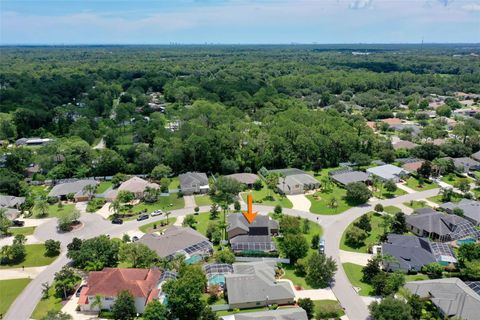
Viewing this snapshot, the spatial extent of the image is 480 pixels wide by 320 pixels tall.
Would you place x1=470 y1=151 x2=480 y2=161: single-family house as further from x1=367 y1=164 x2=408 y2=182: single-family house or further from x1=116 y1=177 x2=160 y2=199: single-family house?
x1=116 y1=177 x2=160 y2=199: single-family house

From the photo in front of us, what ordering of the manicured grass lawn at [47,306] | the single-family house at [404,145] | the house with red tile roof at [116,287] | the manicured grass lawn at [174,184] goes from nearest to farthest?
the manicured grass lawn at [47,306], the house with red tile roof at [116,287], the manicured grass lawn at [174,184], the single-family house at [404,145]

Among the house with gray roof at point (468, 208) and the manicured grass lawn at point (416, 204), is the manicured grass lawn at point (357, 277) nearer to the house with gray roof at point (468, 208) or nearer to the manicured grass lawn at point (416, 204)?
the manicured grass lawn at point (416, 204)

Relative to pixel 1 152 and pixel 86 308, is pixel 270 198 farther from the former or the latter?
pixel 1 152

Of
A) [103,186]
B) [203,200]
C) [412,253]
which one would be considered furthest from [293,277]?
[103,186]

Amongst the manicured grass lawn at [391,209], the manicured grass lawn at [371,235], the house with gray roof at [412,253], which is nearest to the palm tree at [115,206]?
the manicured grass lawn at [371,235]

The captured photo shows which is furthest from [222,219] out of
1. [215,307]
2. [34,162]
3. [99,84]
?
[99,84]

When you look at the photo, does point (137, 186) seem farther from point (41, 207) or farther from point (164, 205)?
point (41, 207)

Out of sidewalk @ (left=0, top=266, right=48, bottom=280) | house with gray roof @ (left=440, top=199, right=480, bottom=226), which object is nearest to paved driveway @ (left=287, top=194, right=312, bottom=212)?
house with gray roof @ (left=440, top=199, right=480, bottom=226)
